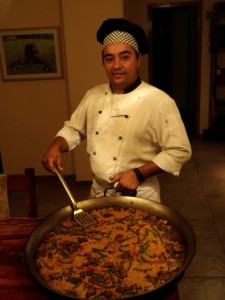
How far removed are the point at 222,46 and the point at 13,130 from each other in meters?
3.23

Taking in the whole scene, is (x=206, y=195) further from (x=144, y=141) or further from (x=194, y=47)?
(x=194, y=47)

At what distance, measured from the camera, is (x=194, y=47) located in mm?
6270

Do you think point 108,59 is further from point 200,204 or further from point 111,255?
point 200,204

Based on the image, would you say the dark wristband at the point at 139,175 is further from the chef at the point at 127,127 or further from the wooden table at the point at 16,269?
the wooden table at the point at 16,269

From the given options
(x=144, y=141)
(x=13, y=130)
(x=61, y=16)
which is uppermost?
(x=61, y=16)

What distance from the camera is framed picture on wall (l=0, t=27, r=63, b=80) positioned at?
3.71m

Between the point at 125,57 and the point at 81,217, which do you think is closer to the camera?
the point at 81,217

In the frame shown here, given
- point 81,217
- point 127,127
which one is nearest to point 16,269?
point 81,217

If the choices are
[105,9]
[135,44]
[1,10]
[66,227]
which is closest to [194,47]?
[105,9]

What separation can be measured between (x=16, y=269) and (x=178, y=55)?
6.00 m

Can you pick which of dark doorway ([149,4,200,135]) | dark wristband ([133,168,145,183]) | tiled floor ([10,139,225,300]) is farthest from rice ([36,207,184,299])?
dark doorway ([149,4,200,135])

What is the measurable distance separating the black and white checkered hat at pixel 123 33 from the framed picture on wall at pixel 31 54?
2416 mm

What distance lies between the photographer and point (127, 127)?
1520 millimetres

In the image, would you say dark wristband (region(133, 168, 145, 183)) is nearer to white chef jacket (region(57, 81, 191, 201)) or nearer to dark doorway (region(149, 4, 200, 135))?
white chef jacket (region(57, 81, 191, 201))
